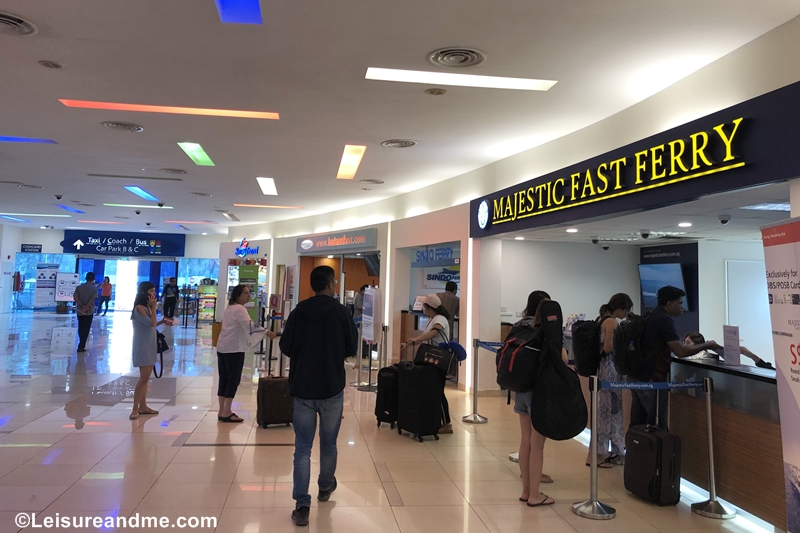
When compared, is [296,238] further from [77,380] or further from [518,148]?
[518,148]

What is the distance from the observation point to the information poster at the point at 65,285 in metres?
23.9

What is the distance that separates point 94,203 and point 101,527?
1306 centimetres

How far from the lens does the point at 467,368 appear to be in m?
8.81

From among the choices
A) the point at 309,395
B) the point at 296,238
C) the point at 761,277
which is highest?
the point at 296,238

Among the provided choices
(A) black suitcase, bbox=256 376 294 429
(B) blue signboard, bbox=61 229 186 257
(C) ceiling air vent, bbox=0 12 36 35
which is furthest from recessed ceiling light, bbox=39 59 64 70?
(B) blue signboard, bbox=61 229 186 257

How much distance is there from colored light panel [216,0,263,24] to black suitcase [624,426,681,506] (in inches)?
165

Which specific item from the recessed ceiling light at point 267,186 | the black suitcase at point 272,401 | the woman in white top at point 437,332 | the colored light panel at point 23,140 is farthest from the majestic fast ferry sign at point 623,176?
the colored light panel at point 23,140

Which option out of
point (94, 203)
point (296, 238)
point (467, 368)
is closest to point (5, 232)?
point (94, 203)

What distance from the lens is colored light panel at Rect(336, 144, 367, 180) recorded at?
8.27 metres

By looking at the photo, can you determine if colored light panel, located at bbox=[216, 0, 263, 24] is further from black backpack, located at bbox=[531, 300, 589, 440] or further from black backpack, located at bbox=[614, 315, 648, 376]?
black backpack, located at bbox=[614, 315, 648, 376]

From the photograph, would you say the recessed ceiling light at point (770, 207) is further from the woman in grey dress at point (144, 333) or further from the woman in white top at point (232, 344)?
the woman in grey dress at point (144, 333)

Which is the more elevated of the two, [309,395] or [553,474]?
[309,395]

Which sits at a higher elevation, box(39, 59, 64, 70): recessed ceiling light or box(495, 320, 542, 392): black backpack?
box(39, 59, 64, 70): recessed ceiling light

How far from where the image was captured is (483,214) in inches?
326
